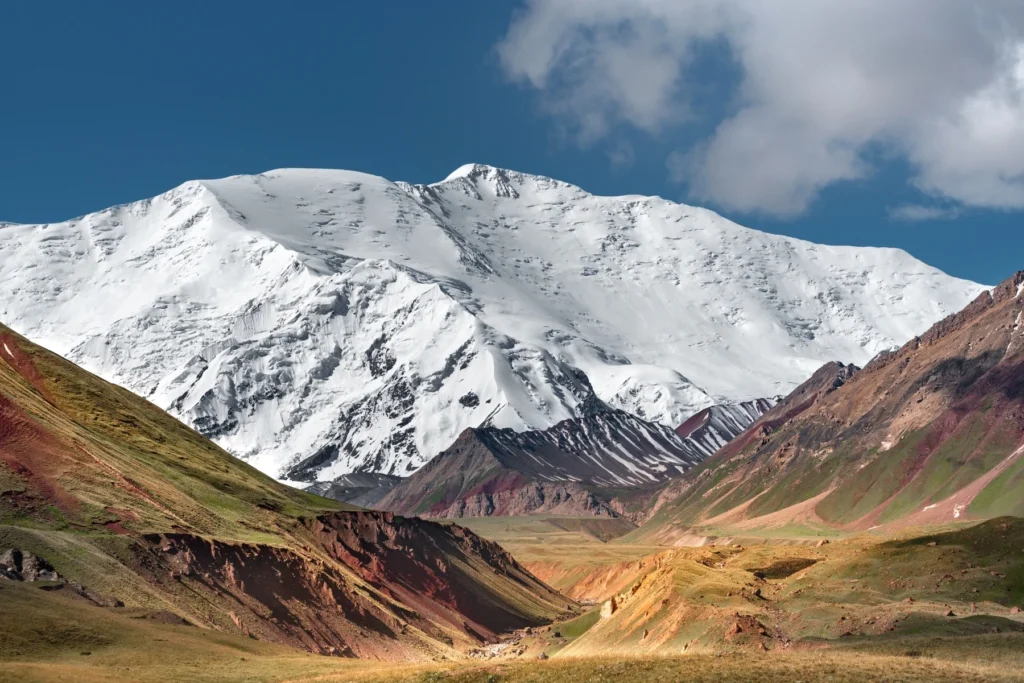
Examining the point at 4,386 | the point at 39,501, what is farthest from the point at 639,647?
the point at 4,386

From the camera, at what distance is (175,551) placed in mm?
99875

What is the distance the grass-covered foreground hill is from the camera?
83312 millimetres

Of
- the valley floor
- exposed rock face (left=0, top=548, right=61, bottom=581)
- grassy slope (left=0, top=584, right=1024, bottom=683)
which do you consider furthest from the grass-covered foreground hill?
the valley floor

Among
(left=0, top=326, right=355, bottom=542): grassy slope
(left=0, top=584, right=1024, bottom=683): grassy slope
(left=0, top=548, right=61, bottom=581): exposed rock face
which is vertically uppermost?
(left=0, top=326, right=355, bottom=542): grassy slope

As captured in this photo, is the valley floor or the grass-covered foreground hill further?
the grass-covered foreground hill

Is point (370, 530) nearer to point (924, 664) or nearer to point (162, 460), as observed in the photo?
point (162, 460)

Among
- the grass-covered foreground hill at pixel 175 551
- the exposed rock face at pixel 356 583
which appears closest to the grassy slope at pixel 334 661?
the grass-covered foreground hill at pixel 175 551

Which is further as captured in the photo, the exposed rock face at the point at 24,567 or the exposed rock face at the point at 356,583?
the exposed rock face at the point at 356,583

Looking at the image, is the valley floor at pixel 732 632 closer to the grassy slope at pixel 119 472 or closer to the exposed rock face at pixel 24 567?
the exposed rock face at pixel 24 567

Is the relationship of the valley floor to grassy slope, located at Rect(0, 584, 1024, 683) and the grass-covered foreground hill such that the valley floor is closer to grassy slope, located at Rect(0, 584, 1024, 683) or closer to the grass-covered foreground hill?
grassy slope, located at Rect(0, 584, 1024, 683)

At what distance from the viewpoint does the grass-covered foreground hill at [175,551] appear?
273 ft

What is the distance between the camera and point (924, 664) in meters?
53.5

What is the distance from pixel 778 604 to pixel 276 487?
100.0m

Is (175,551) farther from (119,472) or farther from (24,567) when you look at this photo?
(24,567)
